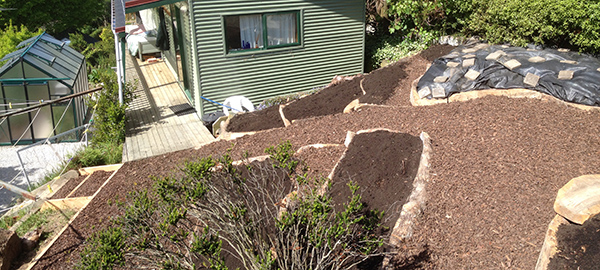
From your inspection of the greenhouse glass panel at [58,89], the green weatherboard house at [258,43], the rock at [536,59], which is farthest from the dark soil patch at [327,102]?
the greenhouse glass panel at [58,89]

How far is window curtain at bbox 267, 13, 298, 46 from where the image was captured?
1136cm

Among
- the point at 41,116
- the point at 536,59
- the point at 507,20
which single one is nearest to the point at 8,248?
the point at 41,116

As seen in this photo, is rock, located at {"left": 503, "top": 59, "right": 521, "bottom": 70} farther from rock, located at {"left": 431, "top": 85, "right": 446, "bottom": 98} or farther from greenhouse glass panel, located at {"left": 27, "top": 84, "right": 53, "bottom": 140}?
greenhouse glass panel, located at {"left": 27, "top": 84, "right": 53, "bottom": 140}

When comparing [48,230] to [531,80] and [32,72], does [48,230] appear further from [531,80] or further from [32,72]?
[531,80]

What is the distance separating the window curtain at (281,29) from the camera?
11359 mm

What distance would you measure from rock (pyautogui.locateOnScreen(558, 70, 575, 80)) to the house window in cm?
613

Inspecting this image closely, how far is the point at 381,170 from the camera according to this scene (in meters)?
6.12

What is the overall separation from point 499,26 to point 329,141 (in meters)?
5.82

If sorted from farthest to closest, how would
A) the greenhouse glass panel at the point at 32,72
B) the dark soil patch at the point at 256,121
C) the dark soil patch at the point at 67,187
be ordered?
the greenhouse glass panel at the point at 32,72
the dark soil patch at the point at 256,121
the dark soil patch at the point at 67,187

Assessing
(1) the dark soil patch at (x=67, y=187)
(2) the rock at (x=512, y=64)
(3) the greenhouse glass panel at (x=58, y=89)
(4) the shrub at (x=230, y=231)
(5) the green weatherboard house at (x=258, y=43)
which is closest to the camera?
(4) the shrub at (x=230, y=231)

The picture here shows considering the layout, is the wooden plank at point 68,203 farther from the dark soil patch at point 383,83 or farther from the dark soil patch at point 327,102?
the dark soil patch at point 383,83

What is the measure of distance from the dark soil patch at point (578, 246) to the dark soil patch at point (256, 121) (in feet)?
19.3

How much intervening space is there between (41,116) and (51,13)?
13590 millimetres

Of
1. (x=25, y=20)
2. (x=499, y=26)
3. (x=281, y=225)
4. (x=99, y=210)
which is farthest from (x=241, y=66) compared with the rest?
(x=25, y=20)
